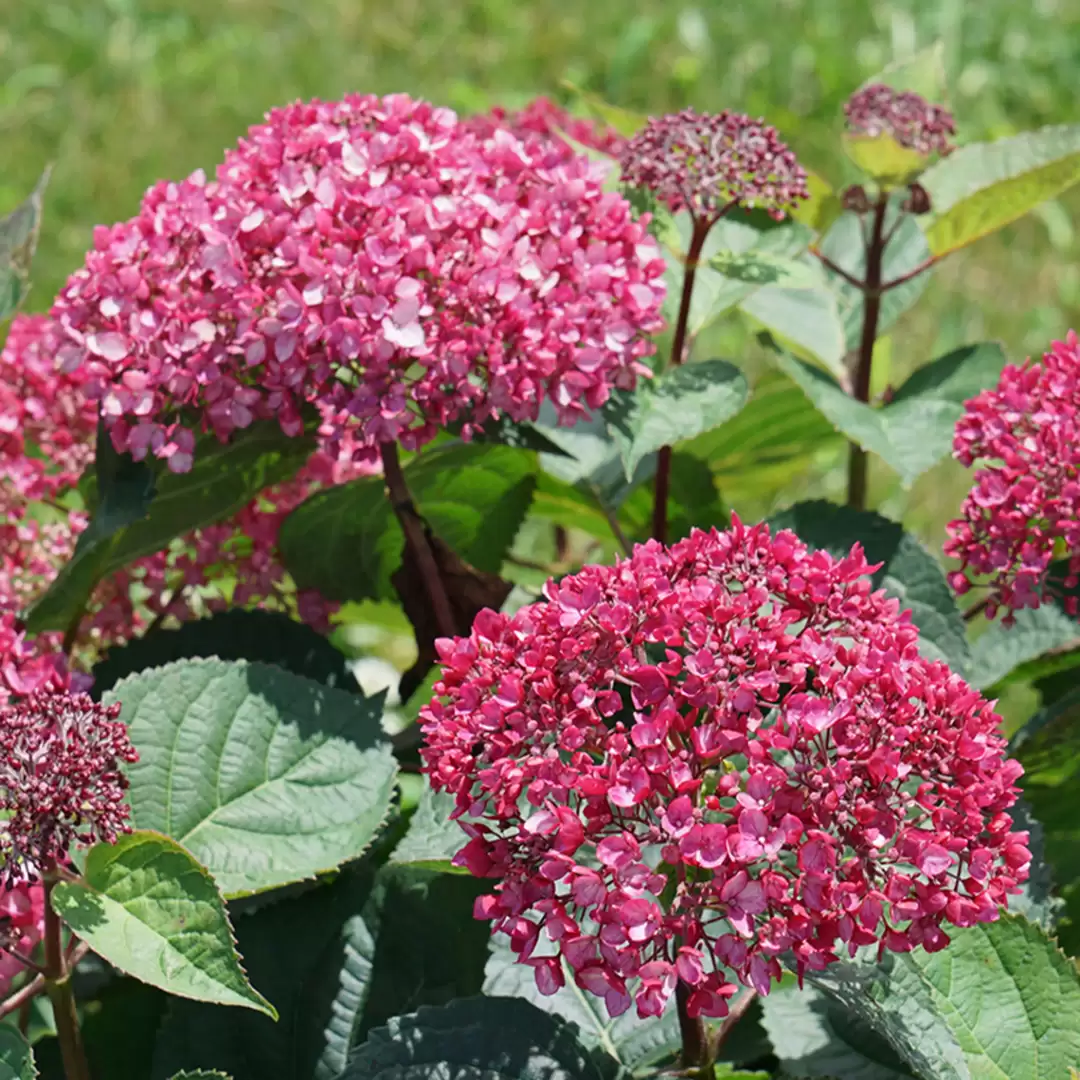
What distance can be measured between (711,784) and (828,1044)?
43 cm

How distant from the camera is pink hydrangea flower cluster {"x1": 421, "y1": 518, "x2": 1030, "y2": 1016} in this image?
3.64 feet

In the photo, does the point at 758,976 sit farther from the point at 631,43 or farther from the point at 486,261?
the point at 631,43

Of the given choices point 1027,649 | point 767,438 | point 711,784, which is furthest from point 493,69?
point 711,784

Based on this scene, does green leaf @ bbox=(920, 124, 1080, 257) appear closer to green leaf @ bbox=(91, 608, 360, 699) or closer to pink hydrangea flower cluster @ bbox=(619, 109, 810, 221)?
pink hydrangea flower cluster @ bbox=(619, 109, 810, 221)

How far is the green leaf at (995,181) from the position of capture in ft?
6.36

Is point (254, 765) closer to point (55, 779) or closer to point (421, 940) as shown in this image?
point (421, 940)

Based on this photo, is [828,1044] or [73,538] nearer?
[828,1044]

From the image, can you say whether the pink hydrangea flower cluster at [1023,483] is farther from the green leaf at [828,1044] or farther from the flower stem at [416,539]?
the flower stem at [416,539]

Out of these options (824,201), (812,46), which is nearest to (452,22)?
(812,46)

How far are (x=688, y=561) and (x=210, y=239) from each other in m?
0.64

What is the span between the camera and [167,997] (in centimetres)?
173

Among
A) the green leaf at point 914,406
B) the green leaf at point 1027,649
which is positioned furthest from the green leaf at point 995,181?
the green leaf at point 1027,649

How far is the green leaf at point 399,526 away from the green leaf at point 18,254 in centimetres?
44

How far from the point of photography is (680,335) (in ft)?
5.98
